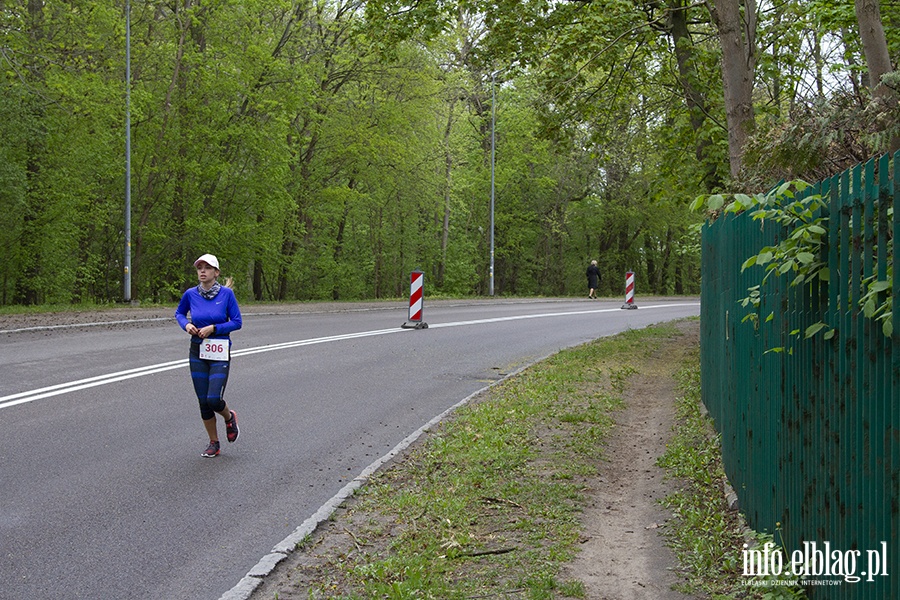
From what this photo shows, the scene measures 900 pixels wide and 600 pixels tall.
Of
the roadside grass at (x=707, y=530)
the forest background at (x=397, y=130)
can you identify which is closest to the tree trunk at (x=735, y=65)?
the forest background at (x=397, y=130)

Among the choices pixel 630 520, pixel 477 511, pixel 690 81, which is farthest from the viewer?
pixel 690 81

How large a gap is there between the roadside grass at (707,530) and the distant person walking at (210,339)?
3952mm

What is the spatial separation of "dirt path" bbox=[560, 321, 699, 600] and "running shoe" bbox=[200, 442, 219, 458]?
343cm

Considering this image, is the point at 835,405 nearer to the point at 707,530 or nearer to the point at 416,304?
the point at 707,530

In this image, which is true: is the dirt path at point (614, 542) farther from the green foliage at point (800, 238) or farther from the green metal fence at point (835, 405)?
the green foliage at point (800, 238)

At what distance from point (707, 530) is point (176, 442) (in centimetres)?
510

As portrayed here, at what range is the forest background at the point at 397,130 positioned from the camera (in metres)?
14.0

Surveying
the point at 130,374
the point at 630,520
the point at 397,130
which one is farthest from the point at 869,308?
the point at 397,130

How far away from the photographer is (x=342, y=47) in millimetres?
35219

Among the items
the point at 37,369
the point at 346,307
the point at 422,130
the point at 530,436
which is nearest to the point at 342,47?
the point at 422,130

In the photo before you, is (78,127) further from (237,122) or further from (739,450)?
(739,450)

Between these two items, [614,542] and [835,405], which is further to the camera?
[614,542]

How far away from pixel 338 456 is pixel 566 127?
1091 centimetres

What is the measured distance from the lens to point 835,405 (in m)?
3.73
